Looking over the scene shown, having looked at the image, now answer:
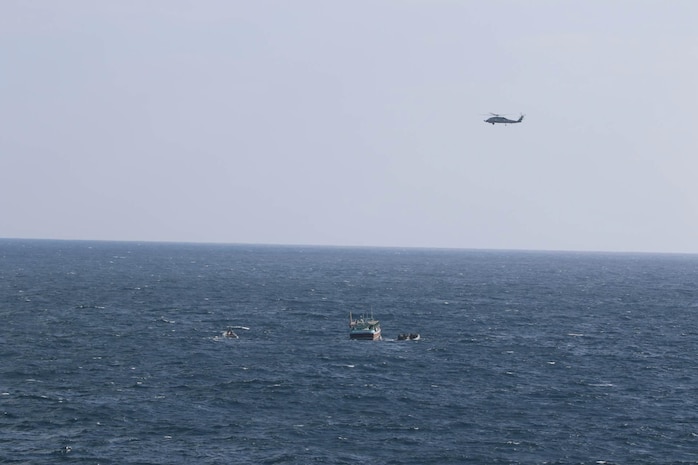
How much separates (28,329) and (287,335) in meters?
41.4

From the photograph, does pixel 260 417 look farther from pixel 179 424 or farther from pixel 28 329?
pixel 28 329

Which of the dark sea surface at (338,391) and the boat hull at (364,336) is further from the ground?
the boat hull at (364,336)

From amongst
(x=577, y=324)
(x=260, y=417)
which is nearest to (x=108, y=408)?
(x=260, y=417)

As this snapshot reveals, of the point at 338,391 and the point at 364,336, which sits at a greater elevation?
the point at 364,336

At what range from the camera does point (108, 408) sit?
82.6 meters

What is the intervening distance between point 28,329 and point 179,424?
67.0 meters

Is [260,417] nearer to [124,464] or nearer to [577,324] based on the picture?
[124,464]

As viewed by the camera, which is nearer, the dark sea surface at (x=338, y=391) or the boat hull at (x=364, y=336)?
the dark sea surface at (x=338, y=391)

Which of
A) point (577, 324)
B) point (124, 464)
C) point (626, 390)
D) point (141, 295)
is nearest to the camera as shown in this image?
point (124, 464)

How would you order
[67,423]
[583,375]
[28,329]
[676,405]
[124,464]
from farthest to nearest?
1. [28,329]
2. [583,375]
3. [676,405]
4. [67,423]
5. [124,464]

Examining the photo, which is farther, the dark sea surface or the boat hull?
the boat hull

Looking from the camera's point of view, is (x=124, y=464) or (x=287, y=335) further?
(x=287, y=335)

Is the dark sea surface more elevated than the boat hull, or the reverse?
the boat hull

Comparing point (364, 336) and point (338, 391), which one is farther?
point (364, 336)
